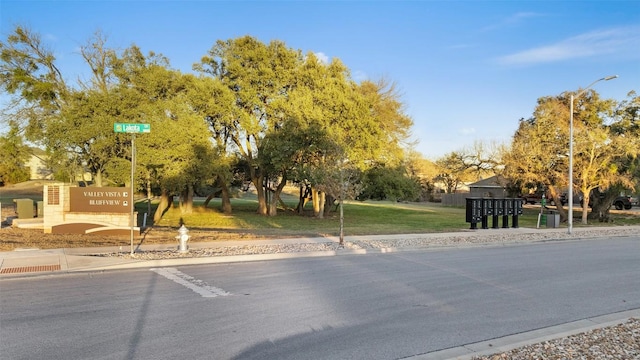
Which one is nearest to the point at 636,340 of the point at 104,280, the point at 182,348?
the point at 182,348

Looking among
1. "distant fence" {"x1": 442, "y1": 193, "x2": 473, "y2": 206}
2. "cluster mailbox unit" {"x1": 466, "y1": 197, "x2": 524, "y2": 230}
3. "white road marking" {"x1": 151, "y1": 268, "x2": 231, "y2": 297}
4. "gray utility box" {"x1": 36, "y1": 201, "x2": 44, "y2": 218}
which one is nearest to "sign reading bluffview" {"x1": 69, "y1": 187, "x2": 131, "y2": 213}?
"gray utility box" {"x1": 36, "y1": 201, "x2": 44, "y2": 218}

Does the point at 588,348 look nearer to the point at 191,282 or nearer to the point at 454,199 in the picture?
the point at 191,282

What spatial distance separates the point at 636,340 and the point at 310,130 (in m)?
22.9

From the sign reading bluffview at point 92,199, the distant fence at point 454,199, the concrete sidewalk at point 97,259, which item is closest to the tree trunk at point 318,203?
the sign reading bluffview at point 92,199

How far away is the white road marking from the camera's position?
8.30 metres

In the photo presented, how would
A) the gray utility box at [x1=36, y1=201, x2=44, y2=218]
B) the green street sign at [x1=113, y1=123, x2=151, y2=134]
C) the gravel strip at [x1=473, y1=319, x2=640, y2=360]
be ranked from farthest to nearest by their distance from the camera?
1. the gray utility box at [x1=36, y1=201, x2=44, y2=218]
2. the green street sign at [x1=113, y1=123, x2=151, y2=134]
3. the gravel strip at [x1=473, y1=319, x2=640, y2=360]

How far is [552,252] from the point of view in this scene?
597 inches

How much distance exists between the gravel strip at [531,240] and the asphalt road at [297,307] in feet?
2.59

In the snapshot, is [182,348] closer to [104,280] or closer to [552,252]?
[104,280]

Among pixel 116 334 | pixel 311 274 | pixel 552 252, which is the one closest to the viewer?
pixel 116 334

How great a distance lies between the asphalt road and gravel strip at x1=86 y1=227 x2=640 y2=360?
789 mm

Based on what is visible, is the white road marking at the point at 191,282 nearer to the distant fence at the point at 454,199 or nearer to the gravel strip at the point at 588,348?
the gravel strip at the point at 588,348

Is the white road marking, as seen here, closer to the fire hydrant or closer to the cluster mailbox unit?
the fire hydrant

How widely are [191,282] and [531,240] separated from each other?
47.5 feet
